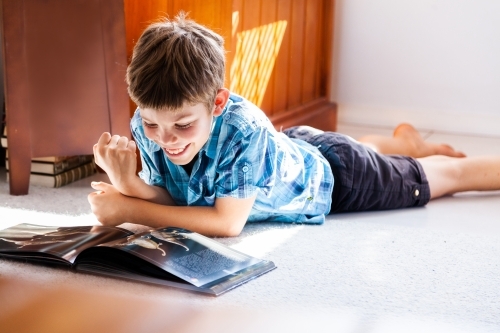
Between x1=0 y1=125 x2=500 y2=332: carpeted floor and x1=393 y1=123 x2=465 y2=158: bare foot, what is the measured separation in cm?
35

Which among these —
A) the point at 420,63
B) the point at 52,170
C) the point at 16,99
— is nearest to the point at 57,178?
the point at 52,170

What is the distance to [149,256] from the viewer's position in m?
1.31

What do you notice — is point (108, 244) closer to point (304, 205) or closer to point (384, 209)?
point (304, 205)

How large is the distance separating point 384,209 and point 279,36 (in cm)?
81

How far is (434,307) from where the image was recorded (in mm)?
1273

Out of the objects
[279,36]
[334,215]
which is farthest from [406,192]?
[279,36]

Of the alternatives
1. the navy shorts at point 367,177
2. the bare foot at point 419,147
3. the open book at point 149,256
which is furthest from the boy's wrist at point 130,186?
the bare foot at point 419,147

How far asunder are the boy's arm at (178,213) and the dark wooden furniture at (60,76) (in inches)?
17.5

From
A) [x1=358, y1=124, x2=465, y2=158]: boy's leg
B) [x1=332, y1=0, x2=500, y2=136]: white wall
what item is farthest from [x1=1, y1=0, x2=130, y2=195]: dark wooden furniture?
[x1=332, y1=0, x2=500, y2=136]: white wall

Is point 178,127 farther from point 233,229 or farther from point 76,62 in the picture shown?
point 76,62

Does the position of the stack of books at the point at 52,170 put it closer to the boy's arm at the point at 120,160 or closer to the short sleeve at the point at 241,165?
the boy's arm at the point at 120,160

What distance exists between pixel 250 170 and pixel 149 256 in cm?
31

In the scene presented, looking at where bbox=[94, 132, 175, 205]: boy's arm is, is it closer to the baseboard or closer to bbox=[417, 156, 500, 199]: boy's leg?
bbox=[417, 156, 500, 199]: boy's leg

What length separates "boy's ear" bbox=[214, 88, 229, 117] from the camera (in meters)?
1.47
